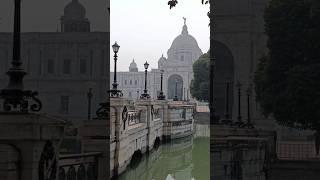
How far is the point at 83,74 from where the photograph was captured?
229 inches

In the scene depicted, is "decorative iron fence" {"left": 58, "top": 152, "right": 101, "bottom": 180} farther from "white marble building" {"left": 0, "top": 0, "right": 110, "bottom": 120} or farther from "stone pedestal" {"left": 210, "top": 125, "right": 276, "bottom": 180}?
"stone pedestal" {"left": 210, "top": 125, "right": 276, "bottom": 180}

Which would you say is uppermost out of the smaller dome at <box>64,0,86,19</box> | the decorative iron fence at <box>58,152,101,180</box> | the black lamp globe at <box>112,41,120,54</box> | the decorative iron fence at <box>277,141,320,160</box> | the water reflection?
the smaller dome at <box>64,0,86,19</box>

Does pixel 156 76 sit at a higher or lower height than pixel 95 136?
higher

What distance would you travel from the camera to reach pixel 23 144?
4676 millimetres

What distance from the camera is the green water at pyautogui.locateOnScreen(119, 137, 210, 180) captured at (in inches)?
296

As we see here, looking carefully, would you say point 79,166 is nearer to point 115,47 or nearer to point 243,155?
point 115,47

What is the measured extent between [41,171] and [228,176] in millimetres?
2546

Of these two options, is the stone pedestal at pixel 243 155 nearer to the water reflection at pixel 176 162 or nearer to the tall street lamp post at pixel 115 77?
the water reflection at pixel 176 162

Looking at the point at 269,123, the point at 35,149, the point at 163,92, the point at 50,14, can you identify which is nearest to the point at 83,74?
the point at 50,14

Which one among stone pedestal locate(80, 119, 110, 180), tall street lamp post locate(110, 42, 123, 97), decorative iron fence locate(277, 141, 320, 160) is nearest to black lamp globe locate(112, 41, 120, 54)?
tall street lamp post locate(110, 42, 123, 97)

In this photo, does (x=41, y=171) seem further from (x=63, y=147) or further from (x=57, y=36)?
(x=57, y=36)

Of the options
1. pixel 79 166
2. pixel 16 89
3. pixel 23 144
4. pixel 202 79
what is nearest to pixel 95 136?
pixel 79 166

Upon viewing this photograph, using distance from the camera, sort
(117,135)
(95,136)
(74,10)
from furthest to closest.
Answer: (117,135)
(95,136)
(74,10)

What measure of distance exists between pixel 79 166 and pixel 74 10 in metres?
2.11
